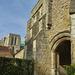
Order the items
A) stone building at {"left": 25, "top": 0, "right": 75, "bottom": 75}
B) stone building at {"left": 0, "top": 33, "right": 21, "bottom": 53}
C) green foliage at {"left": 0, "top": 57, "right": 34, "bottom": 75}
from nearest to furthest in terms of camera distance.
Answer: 1. stone building at {"left": 25, "top": 0, "right": 75, "bottom": 75}
2. green foliage at {"left": 0, "top": 57, "right": 34, "bottom": 75}
3. stone building at {"left": 0, "top": 33, "right": 21, "bottom": 53}

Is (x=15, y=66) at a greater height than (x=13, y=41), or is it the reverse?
(x=13, y=41)

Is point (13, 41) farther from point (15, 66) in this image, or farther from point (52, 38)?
point (52, 38)

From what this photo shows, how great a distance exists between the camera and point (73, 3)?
4.59m

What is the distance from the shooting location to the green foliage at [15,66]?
19.5ft

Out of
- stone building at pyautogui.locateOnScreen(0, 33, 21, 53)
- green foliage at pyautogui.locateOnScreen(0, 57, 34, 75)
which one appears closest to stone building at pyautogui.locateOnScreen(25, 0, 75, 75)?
green foliage at pyautogui.locateOnScreen(0, 57, 34, 75)

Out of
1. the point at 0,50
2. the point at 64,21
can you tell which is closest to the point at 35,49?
the point at 64,21

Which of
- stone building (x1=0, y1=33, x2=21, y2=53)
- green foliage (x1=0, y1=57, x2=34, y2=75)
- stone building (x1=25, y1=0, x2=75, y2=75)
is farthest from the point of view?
stone building (x1=0, y1=33, x2=21, y2=53)

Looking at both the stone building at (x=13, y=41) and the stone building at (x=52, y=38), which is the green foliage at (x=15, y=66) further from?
the stone building at (x=13, y=41)

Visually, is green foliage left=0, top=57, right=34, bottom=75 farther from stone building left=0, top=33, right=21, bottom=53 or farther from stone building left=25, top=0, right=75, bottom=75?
stone building left=0, top=33, right=21, bottom=53

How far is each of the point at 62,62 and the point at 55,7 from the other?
14.7 ft

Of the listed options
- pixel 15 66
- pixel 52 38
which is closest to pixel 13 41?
pixel 15 66

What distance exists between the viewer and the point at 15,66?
21.0 ft

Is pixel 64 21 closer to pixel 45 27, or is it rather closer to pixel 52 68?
pixel 45 27

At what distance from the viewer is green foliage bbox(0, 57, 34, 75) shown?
5930mm
